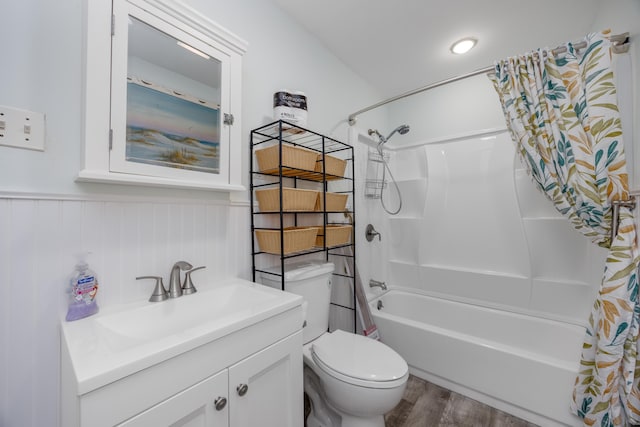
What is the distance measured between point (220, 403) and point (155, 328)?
0.37 meters

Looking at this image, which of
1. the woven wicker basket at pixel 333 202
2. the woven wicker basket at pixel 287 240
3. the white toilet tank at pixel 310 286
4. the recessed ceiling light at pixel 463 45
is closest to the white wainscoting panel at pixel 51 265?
the woven wicker basket at pixel 287 240

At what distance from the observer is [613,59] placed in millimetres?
1186

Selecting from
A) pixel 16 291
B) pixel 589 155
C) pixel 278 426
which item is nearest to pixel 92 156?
pixel 16 291

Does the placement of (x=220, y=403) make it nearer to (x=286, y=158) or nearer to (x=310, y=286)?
(x=310, y=286)

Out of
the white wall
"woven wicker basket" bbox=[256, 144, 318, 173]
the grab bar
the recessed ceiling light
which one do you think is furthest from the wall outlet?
the recessed ceiling light

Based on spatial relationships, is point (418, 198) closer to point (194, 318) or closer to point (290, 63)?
point (290, 63)

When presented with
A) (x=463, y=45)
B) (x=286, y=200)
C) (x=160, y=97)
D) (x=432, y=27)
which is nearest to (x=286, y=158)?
(x=286, y=200)

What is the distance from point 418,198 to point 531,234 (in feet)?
2.90

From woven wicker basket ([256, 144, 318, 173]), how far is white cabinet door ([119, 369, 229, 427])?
0.91m

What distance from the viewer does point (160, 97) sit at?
964 mm

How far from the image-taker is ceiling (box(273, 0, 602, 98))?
1.49 metres

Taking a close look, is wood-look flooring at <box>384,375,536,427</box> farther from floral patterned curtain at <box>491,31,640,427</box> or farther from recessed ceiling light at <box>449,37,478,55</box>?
recessed ceiling light at <box>449,37,478,55</box>

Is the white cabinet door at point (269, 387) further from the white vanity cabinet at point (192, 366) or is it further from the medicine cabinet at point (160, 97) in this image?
the medicine cabinet at point (160, 97)

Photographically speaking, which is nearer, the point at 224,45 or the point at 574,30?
the point at 224,45
